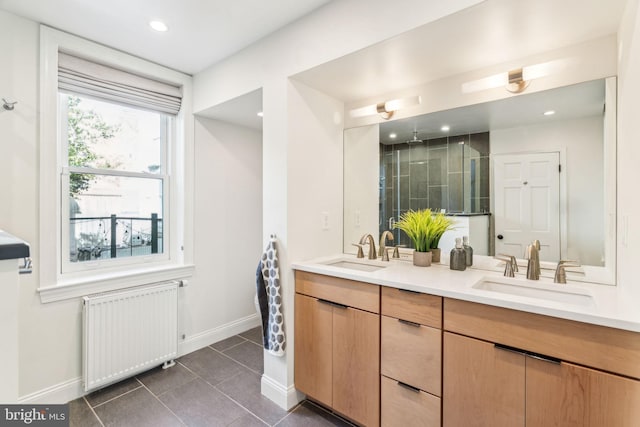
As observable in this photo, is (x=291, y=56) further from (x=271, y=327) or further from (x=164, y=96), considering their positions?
(x=271, y=327)

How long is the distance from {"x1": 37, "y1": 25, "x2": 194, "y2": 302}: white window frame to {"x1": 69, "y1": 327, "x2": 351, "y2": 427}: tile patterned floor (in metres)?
0.75

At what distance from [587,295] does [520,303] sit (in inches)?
18.0

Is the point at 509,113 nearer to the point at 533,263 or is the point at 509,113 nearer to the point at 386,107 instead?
the point at 386,107

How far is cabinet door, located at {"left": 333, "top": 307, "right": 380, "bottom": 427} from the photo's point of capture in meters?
1.66

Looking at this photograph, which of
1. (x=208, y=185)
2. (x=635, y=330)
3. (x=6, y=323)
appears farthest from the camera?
(x=208, y=185)

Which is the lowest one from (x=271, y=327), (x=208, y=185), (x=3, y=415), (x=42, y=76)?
(x=271, y=327)

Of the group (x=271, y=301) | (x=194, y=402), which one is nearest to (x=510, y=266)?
(x=271, y=301)

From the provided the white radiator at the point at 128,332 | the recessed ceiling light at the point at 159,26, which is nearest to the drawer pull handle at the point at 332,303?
the white radiator at the point at 128,332

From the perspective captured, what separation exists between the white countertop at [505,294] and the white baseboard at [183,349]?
1492mm

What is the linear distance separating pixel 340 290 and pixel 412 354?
0.52 meters

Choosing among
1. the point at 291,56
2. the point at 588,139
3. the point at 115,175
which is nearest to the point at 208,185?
the point at 115,175

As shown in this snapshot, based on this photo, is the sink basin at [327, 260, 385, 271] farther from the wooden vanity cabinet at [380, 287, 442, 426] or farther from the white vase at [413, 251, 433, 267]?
the wooden vanity cabinet at [380, 287, 442, 426]

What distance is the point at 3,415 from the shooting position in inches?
32.0

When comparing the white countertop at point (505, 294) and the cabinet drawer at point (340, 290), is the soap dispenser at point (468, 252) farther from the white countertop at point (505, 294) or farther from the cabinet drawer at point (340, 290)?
the cabinet drawer at point (340, 290)
